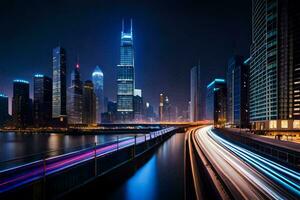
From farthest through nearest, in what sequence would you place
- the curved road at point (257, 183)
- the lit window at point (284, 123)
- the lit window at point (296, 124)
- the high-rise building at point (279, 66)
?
the high-rise building at point (279, 66)
the lit window at point (284, 123)
the lit window at point (296, 124)
the curved road at point (257, 183)

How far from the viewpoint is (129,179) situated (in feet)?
55.1

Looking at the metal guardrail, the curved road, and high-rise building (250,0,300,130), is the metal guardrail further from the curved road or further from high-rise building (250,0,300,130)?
high-rise building (250,0,300,130)

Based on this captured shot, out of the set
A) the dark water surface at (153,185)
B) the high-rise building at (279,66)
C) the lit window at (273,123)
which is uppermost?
the high-rise building at (279,66)

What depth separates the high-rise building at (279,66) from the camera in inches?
4513

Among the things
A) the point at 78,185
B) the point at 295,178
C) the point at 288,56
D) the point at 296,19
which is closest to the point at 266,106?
the point at 288,56

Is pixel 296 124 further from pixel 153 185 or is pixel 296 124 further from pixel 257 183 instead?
pixel 153 185

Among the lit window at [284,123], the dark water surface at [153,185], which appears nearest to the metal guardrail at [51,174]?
the dark water surface at [153,185]

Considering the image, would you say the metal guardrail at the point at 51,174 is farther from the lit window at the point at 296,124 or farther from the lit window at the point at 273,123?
the lit window at the point at 273,123

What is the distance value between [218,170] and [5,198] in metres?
12.9

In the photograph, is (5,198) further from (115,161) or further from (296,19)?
(296,19)

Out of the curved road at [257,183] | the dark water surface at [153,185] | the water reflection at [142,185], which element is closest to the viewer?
the curved road at [257,183]

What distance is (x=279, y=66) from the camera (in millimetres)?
120562

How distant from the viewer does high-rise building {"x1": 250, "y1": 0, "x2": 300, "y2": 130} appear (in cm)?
11462

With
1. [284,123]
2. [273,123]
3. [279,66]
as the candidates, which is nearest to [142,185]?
[284,123]
